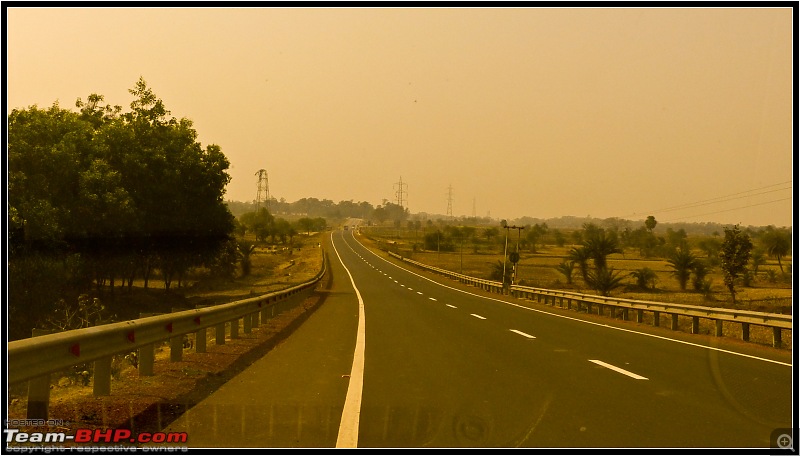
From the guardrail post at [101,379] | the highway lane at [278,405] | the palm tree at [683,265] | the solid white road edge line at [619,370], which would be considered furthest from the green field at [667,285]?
the guardrail post at [101,379]

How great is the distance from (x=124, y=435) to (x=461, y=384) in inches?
191

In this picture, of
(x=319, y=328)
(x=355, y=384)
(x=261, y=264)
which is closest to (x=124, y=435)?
(x=355, y=384)

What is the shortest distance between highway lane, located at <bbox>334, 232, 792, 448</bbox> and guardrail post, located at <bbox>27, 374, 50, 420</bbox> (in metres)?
3.07

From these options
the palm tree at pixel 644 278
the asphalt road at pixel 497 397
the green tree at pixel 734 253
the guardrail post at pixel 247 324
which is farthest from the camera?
the palm tree at pixel 644 278

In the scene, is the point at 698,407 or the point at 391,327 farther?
the point at 391,327

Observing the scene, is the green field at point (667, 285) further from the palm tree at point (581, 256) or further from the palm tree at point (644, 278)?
the palm tree at point (581, 256)

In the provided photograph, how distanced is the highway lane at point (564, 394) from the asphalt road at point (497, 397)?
0.02 m

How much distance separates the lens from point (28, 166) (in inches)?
1163

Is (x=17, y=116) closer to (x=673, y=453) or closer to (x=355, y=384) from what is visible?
(x=355, y=384)

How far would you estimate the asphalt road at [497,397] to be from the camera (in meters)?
7.17
